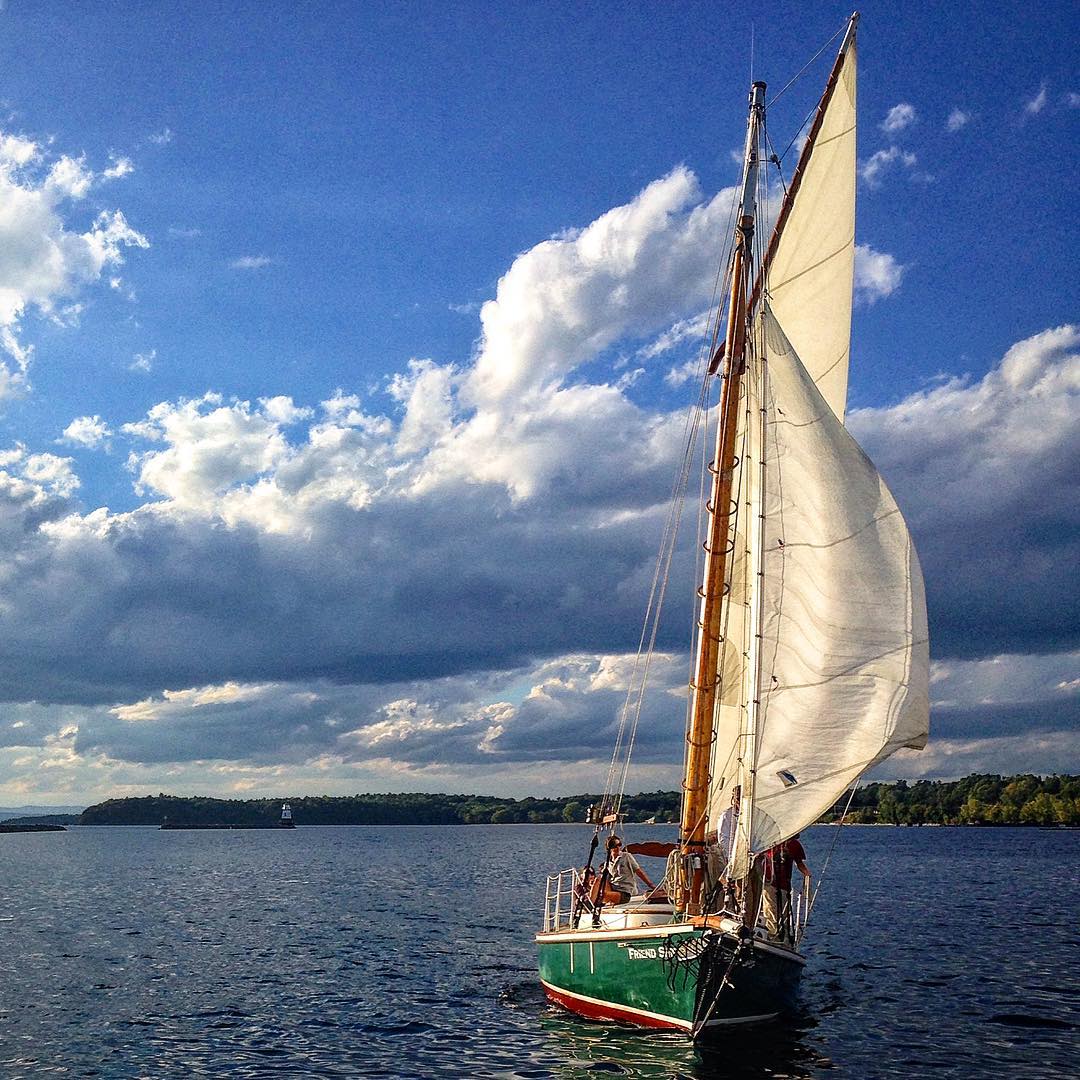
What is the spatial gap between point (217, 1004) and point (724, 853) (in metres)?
17.6

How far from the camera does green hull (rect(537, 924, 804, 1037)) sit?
2473 centimetres

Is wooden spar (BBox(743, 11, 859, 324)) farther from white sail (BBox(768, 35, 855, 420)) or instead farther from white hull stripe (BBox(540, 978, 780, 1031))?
white hull stripe (BBox(540, 978, 780, 1031))

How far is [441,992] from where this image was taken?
36.3m

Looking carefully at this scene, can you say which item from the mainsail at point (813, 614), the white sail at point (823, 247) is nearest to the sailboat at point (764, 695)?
the mainsail at point (813, 614)

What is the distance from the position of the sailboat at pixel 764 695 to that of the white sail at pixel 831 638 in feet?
0.11

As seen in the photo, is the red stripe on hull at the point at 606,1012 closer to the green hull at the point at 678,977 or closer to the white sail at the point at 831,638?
the green hull at the point at 678,977

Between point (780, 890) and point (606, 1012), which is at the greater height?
point (780, 890)

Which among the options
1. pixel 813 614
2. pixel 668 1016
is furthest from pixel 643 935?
pixel 813 614

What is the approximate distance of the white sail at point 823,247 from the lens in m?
33.5

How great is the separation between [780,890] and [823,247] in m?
19.0

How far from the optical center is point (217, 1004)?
34125 mm

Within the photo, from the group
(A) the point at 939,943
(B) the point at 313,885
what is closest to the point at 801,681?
(A) the point at 939,943

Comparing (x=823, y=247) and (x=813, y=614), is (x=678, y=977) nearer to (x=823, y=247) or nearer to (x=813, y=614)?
(x=813, y=614)

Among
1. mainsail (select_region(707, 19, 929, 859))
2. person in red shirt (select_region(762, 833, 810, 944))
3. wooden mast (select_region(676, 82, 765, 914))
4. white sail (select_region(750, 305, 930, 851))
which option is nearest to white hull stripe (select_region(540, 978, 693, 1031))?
wooden mast (select_region(676, 82, 765, 914))
